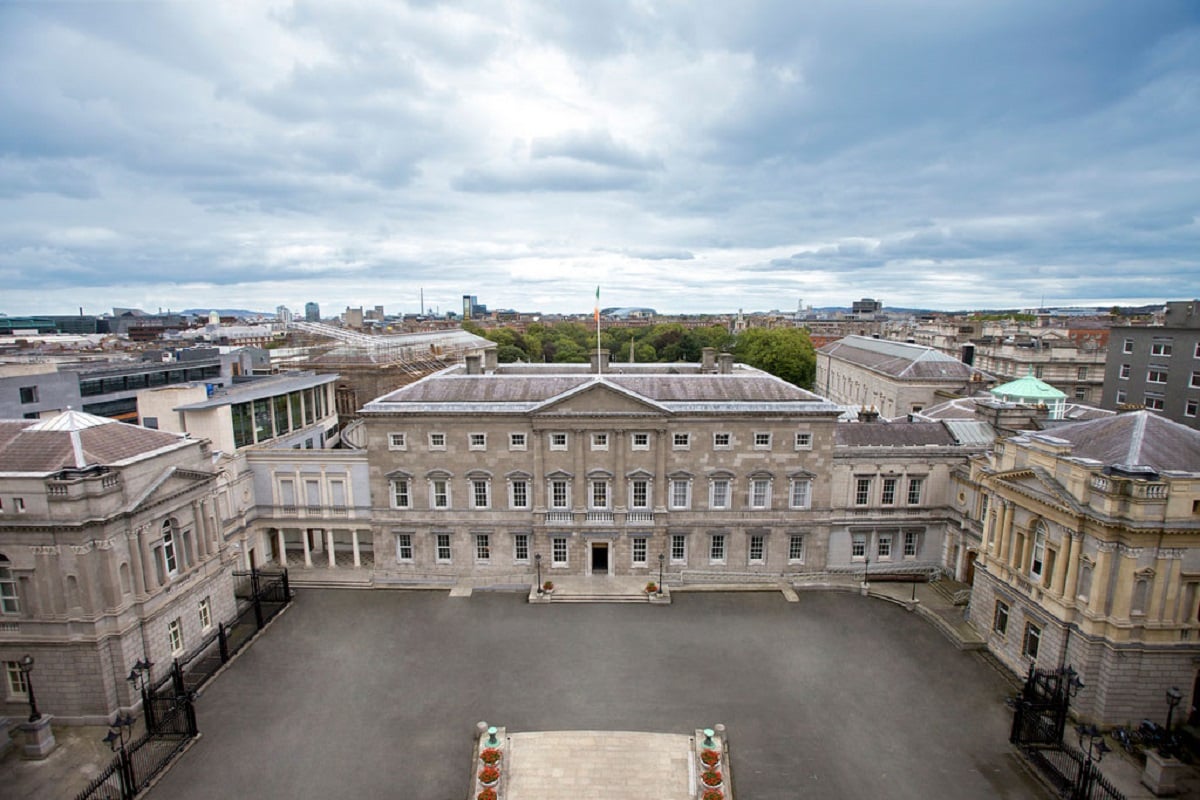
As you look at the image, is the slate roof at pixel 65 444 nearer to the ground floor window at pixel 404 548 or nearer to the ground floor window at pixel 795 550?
the ground floor window at pixel 404 548

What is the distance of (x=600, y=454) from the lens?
39.7 meters

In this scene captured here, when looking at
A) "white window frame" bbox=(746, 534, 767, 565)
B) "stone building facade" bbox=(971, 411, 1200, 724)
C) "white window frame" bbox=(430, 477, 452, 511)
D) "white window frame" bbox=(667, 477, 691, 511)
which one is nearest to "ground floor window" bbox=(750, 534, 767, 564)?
"white window frame" bbox=(746, 534, 767, 565)

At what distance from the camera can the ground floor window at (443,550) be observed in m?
41.2

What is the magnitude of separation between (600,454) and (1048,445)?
23.8 meters

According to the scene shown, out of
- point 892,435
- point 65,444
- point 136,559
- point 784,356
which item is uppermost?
point 65,444

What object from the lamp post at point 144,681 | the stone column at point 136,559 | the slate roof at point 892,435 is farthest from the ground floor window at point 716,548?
the stone column at point 136,559

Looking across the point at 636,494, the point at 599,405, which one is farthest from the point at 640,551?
the point at 599,405

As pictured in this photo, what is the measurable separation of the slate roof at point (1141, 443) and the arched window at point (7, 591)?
1874 inches

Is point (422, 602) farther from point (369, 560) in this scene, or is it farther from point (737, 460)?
point (737, 460)

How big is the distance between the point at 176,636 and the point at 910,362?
7252cm

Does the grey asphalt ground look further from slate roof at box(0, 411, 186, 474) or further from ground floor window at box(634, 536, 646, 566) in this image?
slate roof at box(0, 411, 186, 474)

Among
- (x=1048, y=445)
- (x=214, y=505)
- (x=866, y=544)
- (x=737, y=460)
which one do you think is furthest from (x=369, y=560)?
(x=1048, y=445)

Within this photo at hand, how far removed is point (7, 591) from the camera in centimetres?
2666

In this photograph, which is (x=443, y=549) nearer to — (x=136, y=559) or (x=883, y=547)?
(x=136, y=559)
